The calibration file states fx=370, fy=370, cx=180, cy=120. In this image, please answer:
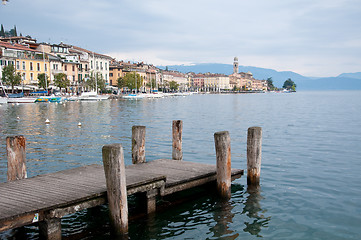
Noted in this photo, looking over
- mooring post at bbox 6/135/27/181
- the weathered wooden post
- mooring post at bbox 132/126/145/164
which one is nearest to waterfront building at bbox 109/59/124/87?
the weathered wooden post

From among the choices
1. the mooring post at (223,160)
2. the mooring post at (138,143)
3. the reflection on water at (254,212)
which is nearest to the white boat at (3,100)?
the mooring post at (138,143)

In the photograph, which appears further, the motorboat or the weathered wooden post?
the motorboat

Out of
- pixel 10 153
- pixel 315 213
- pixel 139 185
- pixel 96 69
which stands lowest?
pixel 315 213

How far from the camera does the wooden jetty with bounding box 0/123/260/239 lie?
7496 millimetres

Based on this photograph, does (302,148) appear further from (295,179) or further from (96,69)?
(96,69)

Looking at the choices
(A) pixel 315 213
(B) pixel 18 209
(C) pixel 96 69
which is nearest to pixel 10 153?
(B) pixel 18 209

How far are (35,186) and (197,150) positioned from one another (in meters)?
13.1

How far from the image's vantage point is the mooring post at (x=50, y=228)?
24.9 feet

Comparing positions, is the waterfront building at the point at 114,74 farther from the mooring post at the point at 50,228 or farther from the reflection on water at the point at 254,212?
the mooring post at the point at 50,228

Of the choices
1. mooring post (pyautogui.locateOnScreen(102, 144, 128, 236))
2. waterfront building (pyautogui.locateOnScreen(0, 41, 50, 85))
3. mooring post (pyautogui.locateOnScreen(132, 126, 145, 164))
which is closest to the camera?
mooring post (pyautogui.locateOnScreen(102, 144, 128, 236))

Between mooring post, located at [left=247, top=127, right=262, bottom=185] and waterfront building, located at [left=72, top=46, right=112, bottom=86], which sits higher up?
waterfront building, located at [left=72, top=46, right=112, bottom=86]

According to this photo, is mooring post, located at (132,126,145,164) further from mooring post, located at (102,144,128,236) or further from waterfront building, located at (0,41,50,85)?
waterfront building, located at (0,41,50,85)

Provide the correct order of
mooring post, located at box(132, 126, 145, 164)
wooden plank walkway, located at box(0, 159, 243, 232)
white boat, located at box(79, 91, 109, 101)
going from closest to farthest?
1. wooden plank walkway, located at box(0, 159, 243, 232)
2. mooring post, located at box(132, 126, 145, 164)
3. white boat, located at box(79, 91, 109, 101)

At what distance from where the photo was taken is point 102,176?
10289mm
